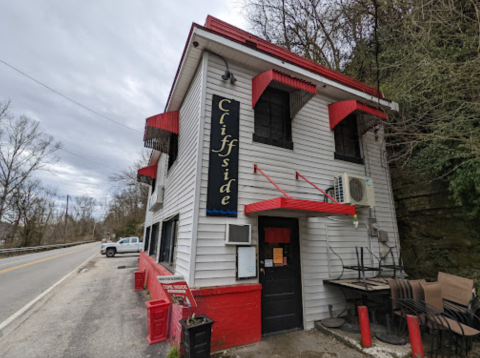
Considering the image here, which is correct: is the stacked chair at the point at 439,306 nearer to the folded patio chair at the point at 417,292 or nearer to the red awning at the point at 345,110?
the folded patio chair at the point at 417,292

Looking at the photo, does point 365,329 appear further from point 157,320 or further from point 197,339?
point 157,320

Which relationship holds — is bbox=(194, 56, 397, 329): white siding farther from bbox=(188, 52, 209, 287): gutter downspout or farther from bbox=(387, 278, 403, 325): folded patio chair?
bbox=(387, 278, 403, 325): folded patio chair

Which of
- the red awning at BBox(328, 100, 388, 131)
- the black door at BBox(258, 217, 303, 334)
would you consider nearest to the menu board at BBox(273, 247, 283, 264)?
the black door at BBox(258, 217, 303, 334)

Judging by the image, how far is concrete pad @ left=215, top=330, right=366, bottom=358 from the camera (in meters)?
3.69

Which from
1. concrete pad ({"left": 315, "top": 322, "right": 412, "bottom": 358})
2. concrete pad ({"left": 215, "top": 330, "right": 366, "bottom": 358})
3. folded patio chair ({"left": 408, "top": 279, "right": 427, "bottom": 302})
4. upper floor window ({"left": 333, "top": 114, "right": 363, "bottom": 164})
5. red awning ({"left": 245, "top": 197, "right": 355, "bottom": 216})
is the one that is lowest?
concrete pad ({"left": 215, "top": 330, "right": 366, "bottom": 358})

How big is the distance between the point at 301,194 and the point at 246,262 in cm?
202

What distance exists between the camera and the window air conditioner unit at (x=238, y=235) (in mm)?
4188

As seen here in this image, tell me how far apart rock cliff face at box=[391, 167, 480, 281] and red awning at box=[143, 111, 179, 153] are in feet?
22.9

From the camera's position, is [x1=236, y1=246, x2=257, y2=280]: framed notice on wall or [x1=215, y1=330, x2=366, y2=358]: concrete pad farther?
[x1=236, y1=246, x2=257, y2=280]: framed notice on wall

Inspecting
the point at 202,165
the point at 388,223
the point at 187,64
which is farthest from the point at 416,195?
the point at 187,64

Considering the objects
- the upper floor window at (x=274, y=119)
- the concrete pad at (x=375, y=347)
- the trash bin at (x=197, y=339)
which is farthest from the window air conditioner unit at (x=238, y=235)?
the concrete pad at (x=375, y=347)

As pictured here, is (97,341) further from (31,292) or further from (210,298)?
(31,292)

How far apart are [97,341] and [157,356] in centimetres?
146

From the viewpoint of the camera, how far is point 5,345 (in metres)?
4.19
